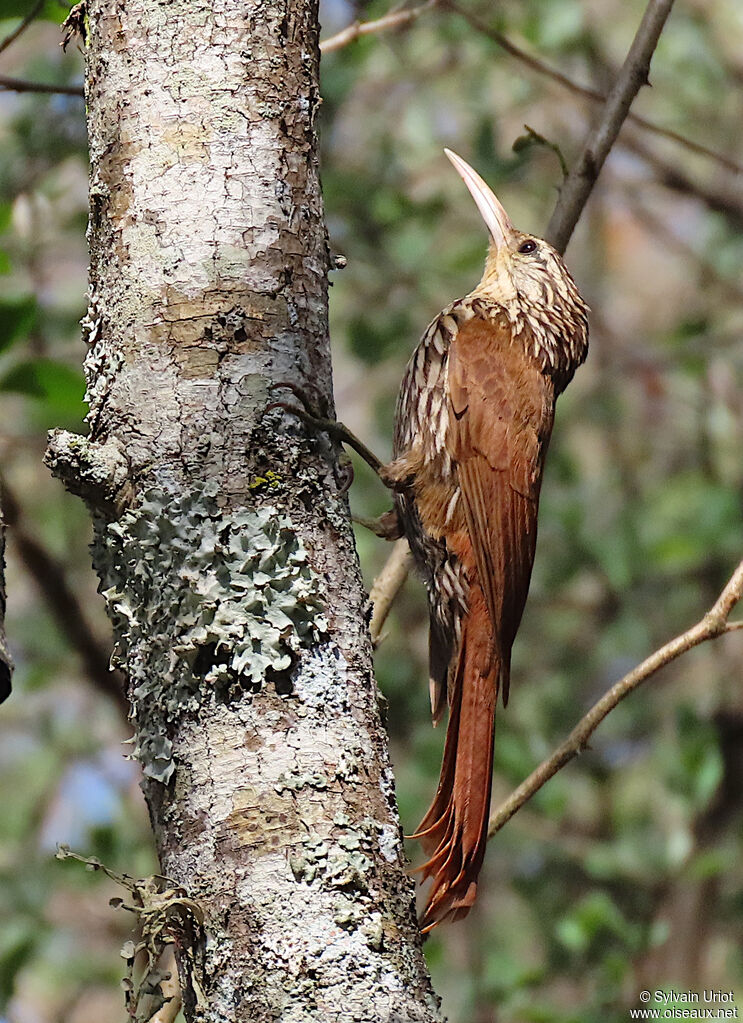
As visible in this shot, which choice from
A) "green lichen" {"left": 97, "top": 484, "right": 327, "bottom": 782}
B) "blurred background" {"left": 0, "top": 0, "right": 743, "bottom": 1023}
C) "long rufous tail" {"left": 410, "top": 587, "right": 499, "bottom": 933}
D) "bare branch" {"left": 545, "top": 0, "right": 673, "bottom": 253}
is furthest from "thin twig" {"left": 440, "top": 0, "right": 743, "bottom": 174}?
"green lichen" {"left": 97, "top": 484, "right": 327, "bottom": 782}

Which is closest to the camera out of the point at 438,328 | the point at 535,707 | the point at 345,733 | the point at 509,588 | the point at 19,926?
the point at 345,733

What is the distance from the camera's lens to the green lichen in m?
1.45

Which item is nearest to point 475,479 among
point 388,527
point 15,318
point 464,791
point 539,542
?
point 388,527

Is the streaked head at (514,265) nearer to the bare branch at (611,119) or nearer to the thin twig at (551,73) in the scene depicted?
the thin twig at (551,73)

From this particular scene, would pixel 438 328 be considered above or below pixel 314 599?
above

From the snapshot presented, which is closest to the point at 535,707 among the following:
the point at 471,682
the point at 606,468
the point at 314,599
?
the point at 606,468

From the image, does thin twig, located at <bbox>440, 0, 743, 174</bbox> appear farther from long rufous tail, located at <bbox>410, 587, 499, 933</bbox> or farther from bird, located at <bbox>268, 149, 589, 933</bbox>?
long rufous tail, located at <bbox>410, 587, 499, 933</bbox>

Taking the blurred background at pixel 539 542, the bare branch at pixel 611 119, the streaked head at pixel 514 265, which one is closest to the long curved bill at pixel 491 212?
the streaked head at pixel 514 265

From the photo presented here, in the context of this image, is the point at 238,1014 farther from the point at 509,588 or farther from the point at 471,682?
the point at 509,588

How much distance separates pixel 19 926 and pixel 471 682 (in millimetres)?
1783

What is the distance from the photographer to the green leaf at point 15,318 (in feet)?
6.99

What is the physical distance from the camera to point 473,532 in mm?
2555

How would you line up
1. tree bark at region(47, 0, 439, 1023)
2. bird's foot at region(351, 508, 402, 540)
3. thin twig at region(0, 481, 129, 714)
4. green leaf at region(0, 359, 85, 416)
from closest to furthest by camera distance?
tree bark at region(47, 0, 439, 1023)
green leaf at region(0, 359, 85, 416)
bird's foot at region(351, 508, 402, 540)
thin twig at region(0, 481, 129, 714)

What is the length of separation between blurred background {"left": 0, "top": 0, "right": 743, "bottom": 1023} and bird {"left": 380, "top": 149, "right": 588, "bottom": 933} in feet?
1.86
